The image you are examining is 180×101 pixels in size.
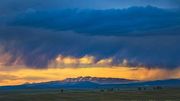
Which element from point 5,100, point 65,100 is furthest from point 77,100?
point 5,100

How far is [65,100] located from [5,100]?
47.2ft

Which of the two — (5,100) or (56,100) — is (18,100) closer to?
(5,100)

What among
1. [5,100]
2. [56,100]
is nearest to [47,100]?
[56,100]

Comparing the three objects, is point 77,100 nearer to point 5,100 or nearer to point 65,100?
point 65,100

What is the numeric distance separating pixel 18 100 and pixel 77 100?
14137 millimetres

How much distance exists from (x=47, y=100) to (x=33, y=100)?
3271mm

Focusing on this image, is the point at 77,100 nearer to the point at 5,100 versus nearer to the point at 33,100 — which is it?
the point at 33,100

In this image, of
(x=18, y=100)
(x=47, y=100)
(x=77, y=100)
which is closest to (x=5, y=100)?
(x=18, y=100)

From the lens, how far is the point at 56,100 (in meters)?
100

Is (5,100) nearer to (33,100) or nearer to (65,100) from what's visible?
(33,100)

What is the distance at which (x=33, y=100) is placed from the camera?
328 feet

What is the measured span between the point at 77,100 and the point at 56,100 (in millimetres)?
4882

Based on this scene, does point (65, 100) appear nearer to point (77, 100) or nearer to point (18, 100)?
point (77, 100)

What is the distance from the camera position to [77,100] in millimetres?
100312
